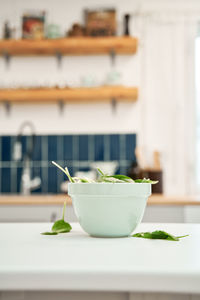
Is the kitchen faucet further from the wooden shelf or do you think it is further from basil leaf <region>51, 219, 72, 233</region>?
basil leaf <region>51, 219, 72, 233</region>

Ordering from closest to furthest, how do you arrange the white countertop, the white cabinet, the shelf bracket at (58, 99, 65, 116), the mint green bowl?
1. the white countertop
2. the mint green bowl
3. the white cabinet
4. the shelf bracket at (58, 99, 65, 116)

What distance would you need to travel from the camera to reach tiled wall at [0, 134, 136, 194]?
3.37 metres

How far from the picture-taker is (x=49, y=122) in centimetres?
341

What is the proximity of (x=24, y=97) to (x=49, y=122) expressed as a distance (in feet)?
1.05

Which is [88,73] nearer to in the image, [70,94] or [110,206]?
[70,94]

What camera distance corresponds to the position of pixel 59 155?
3.39 metres

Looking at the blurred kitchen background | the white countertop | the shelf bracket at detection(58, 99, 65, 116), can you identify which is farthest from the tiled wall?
the white countertop

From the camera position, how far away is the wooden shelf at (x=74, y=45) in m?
3.22

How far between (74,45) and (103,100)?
0.51 meters

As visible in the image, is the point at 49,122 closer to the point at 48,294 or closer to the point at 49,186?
the point at 49,186

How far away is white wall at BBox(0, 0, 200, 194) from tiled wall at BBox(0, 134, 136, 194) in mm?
72

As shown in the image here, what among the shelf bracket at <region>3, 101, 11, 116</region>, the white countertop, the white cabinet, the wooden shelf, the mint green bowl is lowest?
the white cabinet

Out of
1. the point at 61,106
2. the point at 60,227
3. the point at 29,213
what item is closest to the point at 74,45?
the point at 61,106

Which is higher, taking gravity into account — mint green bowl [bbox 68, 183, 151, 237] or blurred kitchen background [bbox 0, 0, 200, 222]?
blurred kitchen background [bbox 0, 0, 200, 222]
